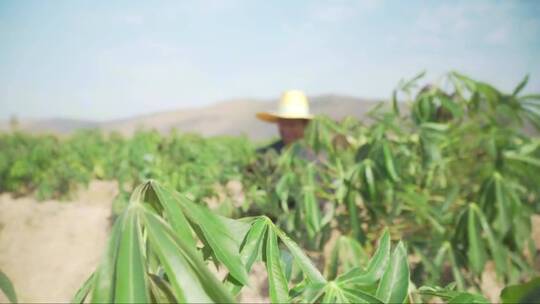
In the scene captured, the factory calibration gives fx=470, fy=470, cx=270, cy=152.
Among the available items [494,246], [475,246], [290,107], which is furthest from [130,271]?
[290,107]

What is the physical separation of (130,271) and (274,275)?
0.16 meters

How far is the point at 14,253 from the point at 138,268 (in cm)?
211

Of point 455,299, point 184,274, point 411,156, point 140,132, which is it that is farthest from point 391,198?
point 140,132

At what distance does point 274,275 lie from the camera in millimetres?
438

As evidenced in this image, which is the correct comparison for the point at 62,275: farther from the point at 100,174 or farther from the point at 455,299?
the point at 100,174

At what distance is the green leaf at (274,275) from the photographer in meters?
0.42

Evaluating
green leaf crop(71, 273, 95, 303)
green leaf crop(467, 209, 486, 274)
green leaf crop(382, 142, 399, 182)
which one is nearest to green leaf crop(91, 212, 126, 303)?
green leaf crop(71, 273, 95, 303)

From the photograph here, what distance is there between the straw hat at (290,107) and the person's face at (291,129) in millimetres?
55

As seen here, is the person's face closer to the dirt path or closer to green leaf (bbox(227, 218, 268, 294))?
the dirt path

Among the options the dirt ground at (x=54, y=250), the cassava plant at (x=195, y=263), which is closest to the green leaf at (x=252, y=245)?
the cassava plant at (x=195, y=263)

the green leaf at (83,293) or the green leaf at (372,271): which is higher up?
the green leaf at (83,293)

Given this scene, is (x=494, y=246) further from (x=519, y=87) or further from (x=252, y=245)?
(x=252, y=245)

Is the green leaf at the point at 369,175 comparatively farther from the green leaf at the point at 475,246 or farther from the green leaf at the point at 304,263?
the green leaf at the point at 304,263

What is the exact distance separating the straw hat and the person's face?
0.18ft
